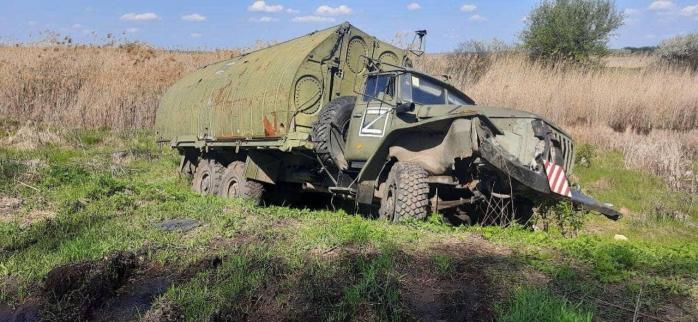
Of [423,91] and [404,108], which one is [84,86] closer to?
[423,91]

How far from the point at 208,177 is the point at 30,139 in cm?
815

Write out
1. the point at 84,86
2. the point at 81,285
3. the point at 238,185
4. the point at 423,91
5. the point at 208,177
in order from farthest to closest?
the point at 84,86 → the point at 208,177 → the point at 238,185 → the point at 423,91 → the point at 81,285

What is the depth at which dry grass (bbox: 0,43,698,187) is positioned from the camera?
16172mm

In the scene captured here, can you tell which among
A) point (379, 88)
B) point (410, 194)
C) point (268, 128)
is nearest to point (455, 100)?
point (379, 88)

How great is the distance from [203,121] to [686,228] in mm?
9925

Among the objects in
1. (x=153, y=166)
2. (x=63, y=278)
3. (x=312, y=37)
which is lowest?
(x=153, y=166)

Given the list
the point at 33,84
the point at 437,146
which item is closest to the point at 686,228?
the point at 437,146

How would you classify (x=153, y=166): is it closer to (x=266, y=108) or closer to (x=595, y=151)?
(x=266, y=108)

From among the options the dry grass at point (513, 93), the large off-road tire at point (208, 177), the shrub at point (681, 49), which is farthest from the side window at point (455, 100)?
the shrub at point (681, 49)

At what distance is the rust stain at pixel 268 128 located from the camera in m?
10.2

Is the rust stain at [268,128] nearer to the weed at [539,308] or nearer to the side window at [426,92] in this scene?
the side window at [426,92]

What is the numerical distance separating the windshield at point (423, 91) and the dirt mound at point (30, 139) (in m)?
13.6

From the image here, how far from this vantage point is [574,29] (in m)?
24.4

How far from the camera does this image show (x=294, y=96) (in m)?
9.95
